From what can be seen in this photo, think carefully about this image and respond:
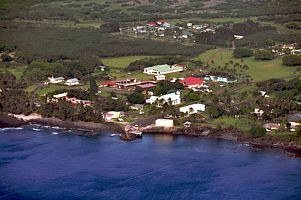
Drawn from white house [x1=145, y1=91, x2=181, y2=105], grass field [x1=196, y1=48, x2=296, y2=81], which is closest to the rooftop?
grass field [x1=196, y1=48, x2=296, y2=81]

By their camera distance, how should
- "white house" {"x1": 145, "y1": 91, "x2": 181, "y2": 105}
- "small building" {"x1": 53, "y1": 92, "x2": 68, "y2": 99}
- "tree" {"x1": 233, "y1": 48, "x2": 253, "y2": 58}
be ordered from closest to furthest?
1. "white house" {"x1": 145, "y1": 91, "x2": 181, "y2": 105}
2. "small building" {"x1": 53, "y1": 92, "x2": 68, "y2": 99}
3. "tree" {"x1": 233, "y1": 48, "x2": 253, "y2": 58}

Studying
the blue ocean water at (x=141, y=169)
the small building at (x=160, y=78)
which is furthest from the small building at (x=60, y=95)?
the small building at (x=160, y=78)

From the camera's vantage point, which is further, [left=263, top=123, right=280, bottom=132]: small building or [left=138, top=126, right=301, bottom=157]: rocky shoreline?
[left=263, top=123, right=280, bottom=132]: small building

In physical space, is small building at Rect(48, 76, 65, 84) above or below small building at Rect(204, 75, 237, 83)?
above

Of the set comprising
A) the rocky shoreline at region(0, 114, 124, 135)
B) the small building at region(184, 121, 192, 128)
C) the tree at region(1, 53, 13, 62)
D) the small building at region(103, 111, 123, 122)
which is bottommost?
the rocky shoreline at region(0, 114, 124, 135)

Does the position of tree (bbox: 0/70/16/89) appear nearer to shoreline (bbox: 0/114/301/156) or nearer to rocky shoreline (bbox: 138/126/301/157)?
shoreline (bbox: 0/114/301/156)

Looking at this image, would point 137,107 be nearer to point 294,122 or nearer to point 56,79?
point 56,79

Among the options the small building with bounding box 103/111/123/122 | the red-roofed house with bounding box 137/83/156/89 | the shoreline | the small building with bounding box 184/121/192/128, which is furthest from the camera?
the red-roofed house with bounding box 137/83/156/89
